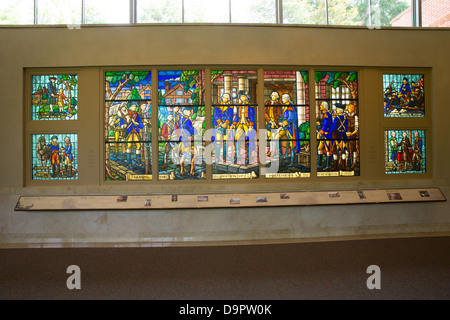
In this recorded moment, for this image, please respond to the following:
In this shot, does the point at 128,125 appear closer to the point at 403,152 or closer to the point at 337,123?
the point at 337,123

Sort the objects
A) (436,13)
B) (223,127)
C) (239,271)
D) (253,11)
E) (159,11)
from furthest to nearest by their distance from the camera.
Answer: (436,13)
(253,11)
(159,11)
(223,127)
(239,271)

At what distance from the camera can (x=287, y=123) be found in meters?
6.08

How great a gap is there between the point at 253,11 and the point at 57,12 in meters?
3.72

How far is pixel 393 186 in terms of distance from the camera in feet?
20.0

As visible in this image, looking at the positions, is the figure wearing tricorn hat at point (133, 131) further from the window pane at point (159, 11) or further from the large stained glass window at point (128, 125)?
the window pane at point (159, 11)

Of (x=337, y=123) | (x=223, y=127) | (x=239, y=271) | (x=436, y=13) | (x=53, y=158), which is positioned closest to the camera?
(x=239, y=271)

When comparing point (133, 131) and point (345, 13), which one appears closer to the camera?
point (133, 131)

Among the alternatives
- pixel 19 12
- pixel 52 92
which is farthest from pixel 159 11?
pixel 19 12

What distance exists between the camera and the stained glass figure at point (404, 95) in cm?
620

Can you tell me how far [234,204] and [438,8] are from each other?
5788mm

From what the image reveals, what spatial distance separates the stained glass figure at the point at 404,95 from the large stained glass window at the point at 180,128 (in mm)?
3448

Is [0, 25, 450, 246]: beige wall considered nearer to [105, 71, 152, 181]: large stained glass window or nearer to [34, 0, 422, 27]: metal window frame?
[105, 71, 152, 181]: large stained glass window

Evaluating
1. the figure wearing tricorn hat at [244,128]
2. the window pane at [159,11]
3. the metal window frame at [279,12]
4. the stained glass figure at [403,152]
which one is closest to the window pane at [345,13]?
the metal window frame at [279,12]

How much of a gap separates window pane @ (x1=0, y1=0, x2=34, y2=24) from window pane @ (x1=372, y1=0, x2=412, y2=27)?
260 inches
